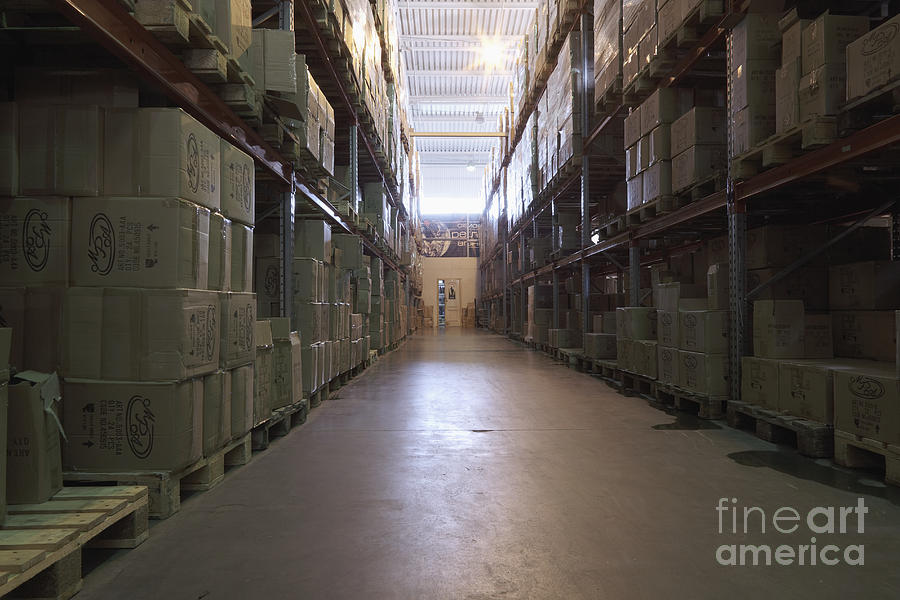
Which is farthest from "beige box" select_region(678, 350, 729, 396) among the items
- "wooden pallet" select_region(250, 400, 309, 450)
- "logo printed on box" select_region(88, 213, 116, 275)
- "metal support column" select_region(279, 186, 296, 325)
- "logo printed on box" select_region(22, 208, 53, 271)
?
"logo printed on box" select_region(22, 208, 53, 271)

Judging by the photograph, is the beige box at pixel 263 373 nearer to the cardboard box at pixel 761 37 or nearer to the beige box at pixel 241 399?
the beige box at pixel 241 399

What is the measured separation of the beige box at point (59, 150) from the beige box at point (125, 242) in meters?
0.11

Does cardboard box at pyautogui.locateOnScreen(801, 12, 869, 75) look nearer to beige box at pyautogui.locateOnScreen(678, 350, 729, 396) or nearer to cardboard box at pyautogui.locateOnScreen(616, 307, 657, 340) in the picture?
beige box at pyautogui.locateOnScreen(678, 350, 729, 396)

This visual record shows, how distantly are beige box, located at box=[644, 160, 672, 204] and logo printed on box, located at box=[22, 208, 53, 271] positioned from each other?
5.29 metres

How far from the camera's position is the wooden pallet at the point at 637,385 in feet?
20.2

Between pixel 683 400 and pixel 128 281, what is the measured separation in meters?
4.92

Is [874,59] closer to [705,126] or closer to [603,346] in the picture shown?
[705,126]

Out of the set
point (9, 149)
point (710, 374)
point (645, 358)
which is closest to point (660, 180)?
point (645, 358)

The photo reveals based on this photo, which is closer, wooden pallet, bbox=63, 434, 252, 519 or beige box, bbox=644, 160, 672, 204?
A: wooden pallet, bbox=63, 434, 252, 519

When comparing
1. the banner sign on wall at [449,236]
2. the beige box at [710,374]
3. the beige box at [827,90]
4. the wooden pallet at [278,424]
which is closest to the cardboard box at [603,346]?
the beige box at [710,374]

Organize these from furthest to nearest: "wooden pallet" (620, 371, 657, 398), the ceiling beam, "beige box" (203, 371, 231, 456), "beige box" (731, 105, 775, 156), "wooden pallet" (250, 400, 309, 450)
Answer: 1. the ceiling beam
2. "wooden pallet" (620, 371, 657, 398)
3. "beige box" (731, 105, 775, 156)
4. "wooden pallet" (250, 400, 309, 450)
5. "beige box" (203, 371, 231, 456)

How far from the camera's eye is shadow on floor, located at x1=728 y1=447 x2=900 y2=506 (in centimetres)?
295

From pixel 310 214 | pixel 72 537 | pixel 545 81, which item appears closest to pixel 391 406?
pixel 310 214

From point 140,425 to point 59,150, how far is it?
4.45 feet
